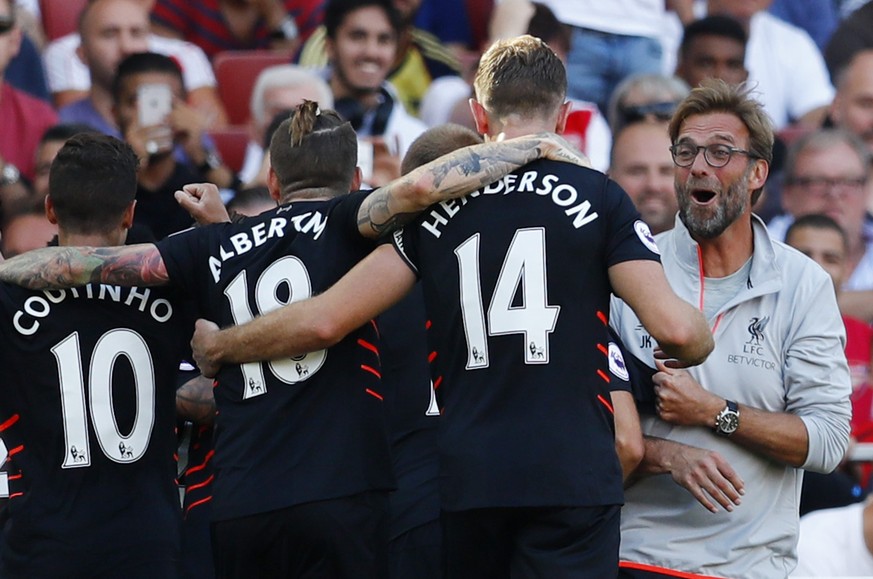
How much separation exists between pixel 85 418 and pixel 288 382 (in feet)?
2.15

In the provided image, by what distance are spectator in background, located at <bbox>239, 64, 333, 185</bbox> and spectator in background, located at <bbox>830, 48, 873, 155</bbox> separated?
3.38 metres

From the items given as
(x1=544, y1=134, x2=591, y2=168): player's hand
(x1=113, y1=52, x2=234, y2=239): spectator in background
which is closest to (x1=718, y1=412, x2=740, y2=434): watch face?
(x1=544, y1=134, x2=591, y2=168): player's hand

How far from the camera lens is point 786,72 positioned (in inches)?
389

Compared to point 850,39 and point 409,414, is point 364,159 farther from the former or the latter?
point 850,39

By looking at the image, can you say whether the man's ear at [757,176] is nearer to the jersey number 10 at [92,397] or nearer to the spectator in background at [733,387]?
the spectator in background at [733,387]

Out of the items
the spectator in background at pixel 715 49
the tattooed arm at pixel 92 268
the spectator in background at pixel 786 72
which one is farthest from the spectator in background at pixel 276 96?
the tattooed arm at pixel 92 268

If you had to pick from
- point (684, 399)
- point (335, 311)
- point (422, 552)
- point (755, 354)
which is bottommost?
point (422, 552)

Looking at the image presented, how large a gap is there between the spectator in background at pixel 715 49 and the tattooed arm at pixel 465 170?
5.55 meters

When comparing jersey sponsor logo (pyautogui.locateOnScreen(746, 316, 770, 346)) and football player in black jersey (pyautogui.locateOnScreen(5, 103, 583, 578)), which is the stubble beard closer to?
jersey sponsor logo (pyautogui.locateOnScreen(746, 316, 770, 346))

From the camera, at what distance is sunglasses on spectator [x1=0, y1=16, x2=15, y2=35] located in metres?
8.61

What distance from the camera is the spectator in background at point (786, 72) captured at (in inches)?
389

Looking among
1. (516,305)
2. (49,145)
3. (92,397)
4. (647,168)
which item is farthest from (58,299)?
(647,168)

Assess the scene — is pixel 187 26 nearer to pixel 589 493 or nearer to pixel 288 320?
pixel 288 320

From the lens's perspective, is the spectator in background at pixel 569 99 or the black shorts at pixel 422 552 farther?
the spectator in background at pixel 569 99
